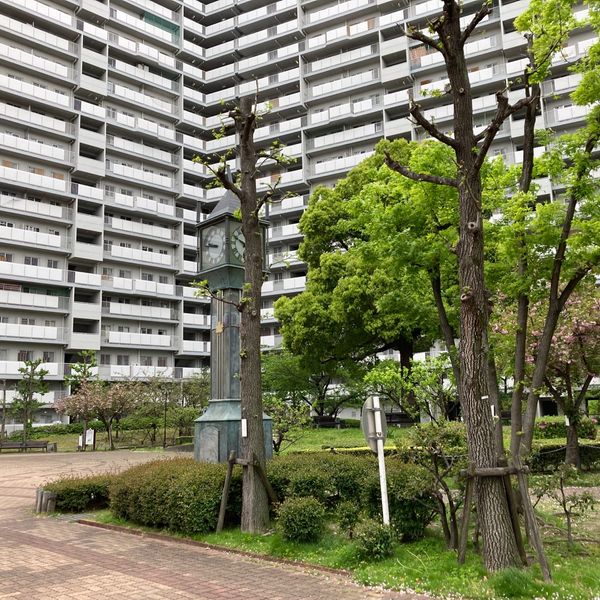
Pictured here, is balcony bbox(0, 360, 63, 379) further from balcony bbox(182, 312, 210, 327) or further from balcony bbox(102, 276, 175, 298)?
balcony bbox(182, 312, 210, 327)

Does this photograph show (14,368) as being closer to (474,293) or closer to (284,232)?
(284,232)

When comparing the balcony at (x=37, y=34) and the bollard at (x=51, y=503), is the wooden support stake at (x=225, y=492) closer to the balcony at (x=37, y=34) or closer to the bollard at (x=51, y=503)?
the bollard at (x=51, y=503)

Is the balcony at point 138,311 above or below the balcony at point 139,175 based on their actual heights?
below

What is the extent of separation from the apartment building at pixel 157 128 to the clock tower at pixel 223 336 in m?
25.9

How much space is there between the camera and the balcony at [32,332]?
37.6 metres

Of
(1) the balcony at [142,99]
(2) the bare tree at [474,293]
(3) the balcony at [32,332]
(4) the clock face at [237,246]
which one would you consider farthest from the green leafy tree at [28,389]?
(2) the bare tree at [474,293]

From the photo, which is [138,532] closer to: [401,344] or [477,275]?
[477,275]

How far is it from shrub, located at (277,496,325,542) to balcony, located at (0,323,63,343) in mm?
34948

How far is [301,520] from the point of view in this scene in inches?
293

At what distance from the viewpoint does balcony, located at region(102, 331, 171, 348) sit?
43691 millimetres

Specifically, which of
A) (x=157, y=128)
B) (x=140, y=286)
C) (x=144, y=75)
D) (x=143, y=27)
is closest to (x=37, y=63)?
(x=144, y=75)

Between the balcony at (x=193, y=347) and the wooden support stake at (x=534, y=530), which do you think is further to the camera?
the balcony at (x=193, y=347)

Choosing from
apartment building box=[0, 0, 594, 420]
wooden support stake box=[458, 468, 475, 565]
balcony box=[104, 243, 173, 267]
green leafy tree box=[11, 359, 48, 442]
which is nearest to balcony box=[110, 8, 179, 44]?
apartment building box=[0, 0, 594, 420]

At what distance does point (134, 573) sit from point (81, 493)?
5280 millimetres
